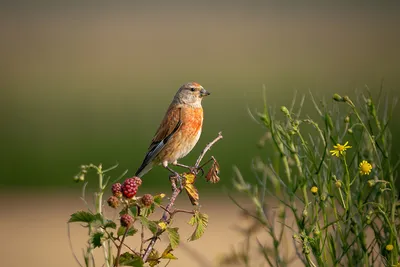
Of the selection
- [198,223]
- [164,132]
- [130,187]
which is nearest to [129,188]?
[130,187]

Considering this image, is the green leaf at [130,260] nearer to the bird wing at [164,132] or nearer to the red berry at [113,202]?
the red berry at [113,202]

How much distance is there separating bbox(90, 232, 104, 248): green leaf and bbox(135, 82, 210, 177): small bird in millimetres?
2226

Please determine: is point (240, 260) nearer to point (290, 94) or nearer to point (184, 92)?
point (184, 92)

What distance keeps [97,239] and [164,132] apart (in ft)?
7.56

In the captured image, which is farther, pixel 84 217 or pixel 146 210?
pixel 146 210

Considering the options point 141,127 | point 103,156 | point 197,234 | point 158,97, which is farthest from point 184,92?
point 158,97

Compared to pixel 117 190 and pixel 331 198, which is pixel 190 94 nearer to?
pixel 331 198

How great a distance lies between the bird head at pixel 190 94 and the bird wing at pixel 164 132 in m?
0.08

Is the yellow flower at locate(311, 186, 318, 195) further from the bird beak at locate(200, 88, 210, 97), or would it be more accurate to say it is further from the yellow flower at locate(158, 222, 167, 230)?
the bird beak at locate(200, 88, 210, 97)

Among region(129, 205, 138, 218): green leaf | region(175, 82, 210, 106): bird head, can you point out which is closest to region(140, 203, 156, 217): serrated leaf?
region(129, 205, 138, 218): green leaf

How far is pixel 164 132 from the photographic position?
4.36m

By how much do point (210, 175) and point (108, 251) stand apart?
432mm

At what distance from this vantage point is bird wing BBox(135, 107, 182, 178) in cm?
432

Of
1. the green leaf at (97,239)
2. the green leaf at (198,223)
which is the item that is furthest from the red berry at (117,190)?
the green leaf at (198,223)
